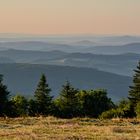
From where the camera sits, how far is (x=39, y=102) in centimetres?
13000

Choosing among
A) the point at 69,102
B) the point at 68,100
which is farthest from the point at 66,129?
the point at 68,100

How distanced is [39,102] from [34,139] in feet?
348

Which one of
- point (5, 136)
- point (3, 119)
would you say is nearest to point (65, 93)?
point (3, 119)

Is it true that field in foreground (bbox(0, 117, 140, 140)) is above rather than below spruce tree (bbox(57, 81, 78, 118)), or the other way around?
below

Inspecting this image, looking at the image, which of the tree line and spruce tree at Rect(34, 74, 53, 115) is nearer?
the tree line

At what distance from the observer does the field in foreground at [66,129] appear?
25.5 meters

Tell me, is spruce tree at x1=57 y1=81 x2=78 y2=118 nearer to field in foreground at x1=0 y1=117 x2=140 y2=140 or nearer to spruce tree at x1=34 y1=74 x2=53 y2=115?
spruce tree at x1=34 y1=74 x2=53 y2=115

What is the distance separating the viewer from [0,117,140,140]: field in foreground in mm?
25452

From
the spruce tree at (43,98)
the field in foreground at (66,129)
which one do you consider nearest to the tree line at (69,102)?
the spruce tree at (43,98)

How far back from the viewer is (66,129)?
2886 cm

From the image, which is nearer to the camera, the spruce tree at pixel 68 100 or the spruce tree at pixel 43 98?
the spruce tree at pixel 43 98

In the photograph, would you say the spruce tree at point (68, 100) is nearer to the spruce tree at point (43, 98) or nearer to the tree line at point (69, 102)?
the tree line at point (69, 102)

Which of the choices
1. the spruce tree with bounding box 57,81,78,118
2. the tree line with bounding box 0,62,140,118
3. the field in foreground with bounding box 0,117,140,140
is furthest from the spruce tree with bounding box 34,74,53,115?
the field in foreground with bounding box 0,117,140,140

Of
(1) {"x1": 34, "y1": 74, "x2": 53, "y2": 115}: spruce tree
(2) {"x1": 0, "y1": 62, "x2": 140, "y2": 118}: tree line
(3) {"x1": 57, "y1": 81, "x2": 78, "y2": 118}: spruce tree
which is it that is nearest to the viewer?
(2) {"x1": 0, "y1": 62, "x2": 140, "y2": 118}: tree line
